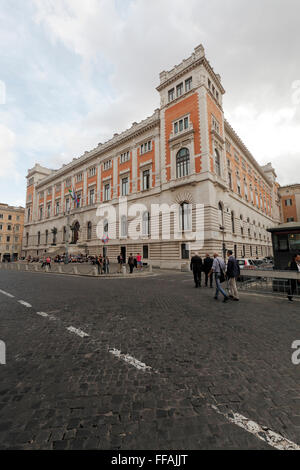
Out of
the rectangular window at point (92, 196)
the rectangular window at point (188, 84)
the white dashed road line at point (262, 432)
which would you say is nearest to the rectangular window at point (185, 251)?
the rectangular window at point (188, 84)

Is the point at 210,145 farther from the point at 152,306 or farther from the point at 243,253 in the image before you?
the point at 152,306

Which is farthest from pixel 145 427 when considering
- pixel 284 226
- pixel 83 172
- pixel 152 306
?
pixel 83 172

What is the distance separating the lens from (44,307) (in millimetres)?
6016

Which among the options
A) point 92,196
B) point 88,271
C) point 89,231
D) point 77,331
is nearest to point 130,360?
point 77,331

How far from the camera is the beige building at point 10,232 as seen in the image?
193ft

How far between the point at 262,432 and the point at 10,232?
73.7 metres

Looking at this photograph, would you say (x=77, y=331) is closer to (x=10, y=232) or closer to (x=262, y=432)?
(x=262, y=432)

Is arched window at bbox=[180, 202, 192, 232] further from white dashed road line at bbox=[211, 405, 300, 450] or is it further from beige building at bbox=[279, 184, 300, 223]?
beige building at bbox=[279, 184, 300, 223]

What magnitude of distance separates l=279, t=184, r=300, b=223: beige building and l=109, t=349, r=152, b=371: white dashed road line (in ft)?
221

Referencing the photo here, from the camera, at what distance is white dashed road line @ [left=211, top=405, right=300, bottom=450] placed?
161 cm

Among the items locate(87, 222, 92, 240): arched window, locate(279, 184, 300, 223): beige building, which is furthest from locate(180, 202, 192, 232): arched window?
Answer: locate(279, 184, 300, 223): beige building

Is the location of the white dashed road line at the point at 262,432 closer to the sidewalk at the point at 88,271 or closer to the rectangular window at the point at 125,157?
the sidewalk at the point at 88,271

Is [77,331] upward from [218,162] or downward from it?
downward

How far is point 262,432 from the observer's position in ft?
5.65
